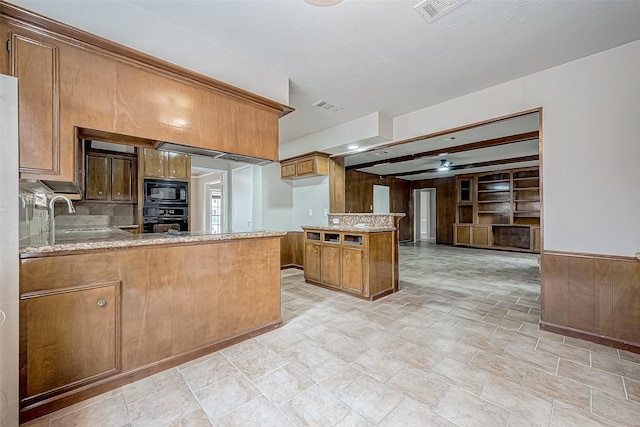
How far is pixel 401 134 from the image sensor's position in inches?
165

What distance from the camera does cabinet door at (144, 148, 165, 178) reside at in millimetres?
4758

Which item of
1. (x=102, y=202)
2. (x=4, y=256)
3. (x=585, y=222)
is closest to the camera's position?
(x=4, y=256)

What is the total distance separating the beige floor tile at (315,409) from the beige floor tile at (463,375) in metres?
0.80

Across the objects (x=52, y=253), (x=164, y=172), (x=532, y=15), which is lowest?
(x=52, y=253)

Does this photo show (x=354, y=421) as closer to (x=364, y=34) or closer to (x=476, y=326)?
(x=476, y=326)

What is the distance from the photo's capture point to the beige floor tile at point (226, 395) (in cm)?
158

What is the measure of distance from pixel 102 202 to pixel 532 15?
19.6ft

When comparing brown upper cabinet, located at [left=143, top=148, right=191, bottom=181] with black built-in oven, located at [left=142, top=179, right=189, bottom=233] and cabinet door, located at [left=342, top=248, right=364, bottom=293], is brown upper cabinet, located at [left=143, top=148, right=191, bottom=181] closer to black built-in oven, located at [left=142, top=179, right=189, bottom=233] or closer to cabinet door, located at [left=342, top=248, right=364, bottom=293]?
black built-in oven, located at [left=142, top=179, right=189, bottom=233]

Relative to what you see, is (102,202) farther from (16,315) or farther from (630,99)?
(630,99)

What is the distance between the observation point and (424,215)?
12.3m

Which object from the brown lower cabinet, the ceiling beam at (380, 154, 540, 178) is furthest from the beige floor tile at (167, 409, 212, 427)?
the ceiling beam at (380, 154, 540, 178)

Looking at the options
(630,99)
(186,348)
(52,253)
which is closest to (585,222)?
(630,99)

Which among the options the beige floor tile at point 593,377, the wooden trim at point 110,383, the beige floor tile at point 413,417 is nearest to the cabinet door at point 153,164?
the wooden trim at point 110,383

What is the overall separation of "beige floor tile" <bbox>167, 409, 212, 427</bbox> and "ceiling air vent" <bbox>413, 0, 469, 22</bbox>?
117 inches
